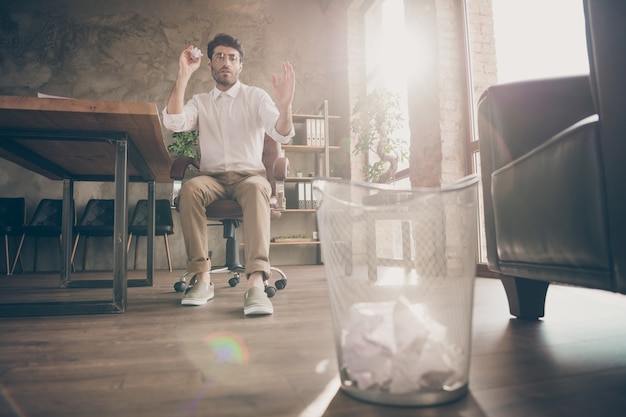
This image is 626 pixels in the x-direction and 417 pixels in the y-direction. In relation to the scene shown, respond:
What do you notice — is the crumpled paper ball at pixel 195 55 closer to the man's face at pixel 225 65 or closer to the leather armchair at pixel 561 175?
the man's face at pixel 225 65

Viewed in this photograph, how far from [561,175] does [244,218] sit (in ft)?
4.11

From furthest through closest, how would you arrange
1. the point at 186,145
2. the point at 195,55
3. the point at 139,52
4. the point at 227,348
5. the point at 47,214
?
the point at 139,52
the point at 47,214
the point at 186,145
the point at 195,55
the point at 227,348

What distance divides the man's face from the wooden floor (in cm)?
125

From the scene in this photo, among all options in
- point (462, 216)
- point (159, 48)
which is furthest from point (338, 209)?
point (159, 48)

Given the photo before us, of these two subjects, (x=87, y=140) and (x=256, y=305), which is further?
(x=87, y=140)

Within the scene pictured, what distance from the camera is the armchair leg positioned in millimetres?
1278

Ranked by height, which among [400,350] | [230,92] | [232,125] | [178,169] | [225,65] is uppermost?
[225,65]

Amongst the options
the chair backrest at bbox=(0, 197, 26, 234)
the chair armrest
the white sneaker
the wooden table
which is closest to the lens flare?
the white sneaker

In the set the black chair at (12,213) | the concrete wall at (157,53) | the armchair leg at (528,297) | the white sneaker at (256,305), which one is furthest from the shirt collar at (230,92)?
the black chair at (12,213)

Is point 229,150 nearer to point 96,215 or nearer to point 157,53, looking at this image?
point 96,215

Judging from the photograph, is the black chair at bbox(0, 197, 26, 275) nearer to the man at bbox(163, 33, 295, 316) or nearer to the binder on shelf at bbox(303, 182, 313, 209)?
the binder on shelf at bbox(303, 182, 313, 209)

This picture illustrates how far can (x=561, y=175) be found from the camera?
2.86ft

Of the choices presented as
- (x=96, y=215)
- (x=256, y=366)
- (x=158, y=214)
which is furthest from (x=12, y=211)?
(x=256, y=366)

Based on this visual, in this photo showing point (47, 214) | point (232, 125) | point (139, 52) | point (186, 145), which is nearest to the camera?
point (232, 125)
